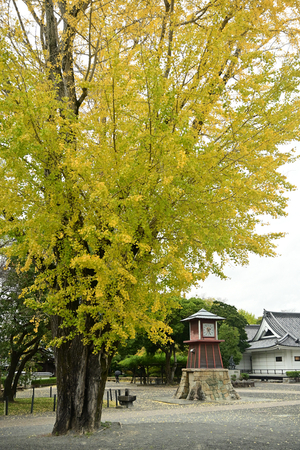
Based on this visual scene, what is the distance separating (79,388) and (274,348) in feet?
98.9

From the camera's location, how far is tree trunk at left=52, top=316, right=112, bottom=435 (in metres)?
7.03

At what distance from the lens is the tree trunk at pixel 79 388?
703cm

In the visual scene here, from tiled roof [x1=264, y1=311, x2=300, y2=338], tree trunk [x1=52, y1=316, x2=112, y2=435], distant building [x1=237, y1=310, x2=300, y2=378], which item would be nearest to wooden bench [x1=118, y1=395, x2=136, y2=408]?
tree trunk [x1=52, y1=316, x2=112, y2=435]

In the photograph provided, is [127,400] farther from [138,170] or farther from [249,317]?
[249,317]

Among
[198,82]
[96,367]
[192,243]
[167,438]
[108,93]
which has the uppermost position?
[198,82]

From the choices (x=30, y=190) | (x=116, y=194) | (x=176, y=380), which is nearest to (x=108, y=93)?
(x=116, y=194)

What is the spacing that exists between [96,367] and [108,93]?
525 centimetres

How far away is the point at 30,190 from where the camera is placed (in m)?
5.96

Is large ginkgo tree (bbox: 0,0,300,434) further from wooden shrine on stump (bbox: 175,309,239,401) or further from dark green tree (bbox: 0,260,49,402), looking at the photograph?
wooden shrine on stump (bbox: 175,309,239,401)

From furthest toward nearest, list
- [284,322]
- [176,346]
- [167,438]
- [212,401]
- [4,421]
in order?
[284,322], [176,346], [212,401], [4,421], [167,438]

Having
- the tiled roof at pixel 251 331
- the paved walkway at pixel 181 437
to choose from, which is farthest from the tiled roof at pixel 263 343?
the paved walkway at pixel 181 437

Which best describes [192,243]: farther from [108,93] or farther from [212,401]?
[212,401]

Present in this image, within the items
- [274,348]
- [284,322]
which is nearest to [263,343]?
[274,348]

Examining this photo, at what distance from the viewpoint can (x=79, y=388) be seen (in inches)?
279
